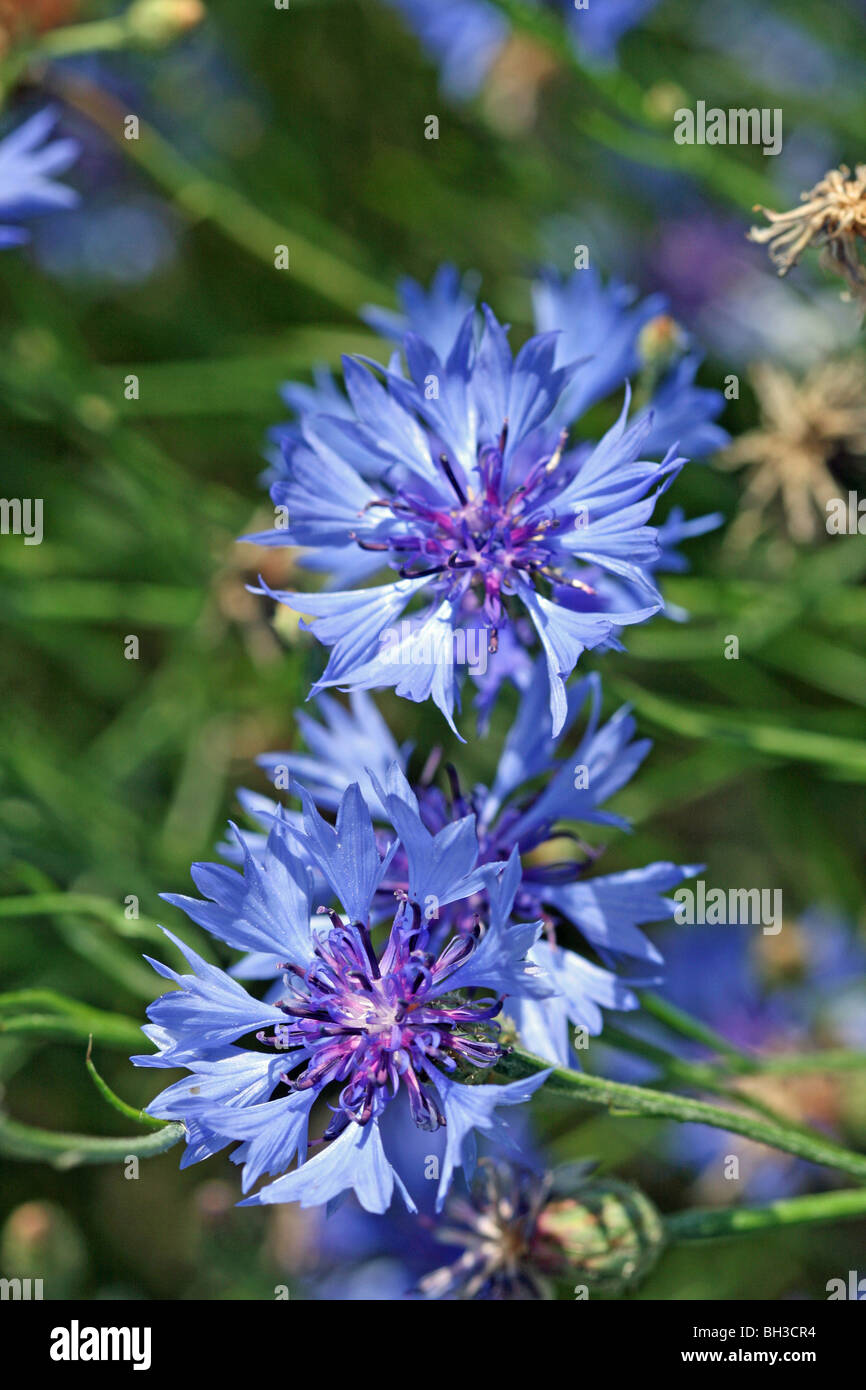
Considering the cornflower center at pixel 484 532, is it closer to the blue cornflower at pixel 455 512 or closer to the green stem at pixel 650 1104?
the blue cornflower at pixel 455 512

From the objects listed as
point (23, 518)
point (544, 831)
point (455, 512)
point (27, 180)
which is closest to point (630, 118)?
point (27, 180)

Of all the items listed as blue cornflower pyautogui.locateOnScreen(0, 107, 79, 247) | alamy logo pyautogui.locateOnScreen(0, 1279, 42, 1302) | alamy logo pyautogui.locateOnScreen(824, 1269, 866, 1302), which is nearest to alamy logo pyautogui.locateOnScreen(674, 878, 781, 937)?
alamy logo pyautogui.locateOnScreen(824, 1269, 866, 1302)

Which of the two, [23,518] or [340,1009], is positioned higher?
[23,518]

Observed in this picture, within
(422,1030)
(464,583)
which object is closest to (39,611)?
(464,583)

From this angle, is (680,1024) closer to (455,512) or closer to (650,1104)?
(650,1104)
